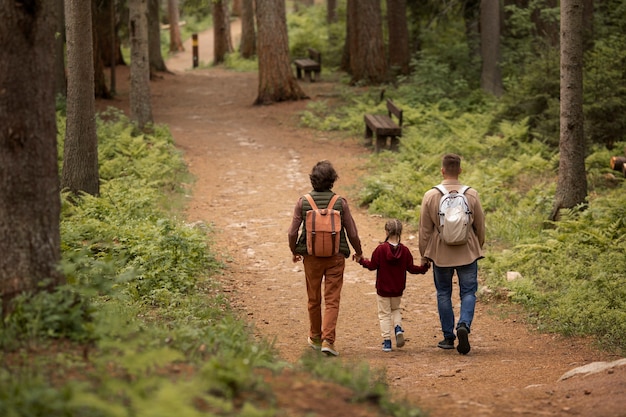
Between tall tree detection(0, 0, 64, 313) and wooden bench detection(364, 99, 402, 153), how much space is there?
1295 centimetres

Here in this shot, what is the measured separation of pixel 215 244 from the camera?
12.4m

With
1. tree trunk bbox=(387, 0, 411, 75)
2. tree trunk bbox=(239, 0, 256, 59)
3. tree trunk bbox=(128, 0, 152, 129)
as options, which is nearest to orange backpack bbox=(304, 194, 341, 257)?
tree trunk bbox=(128, 0, 152, 129)

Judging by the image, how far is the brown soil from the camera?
20.4 ft

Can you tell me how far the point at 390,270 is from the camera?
8.27 meters

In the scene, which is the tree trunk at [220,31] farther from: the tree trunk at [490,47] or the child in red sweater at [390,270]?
the child in red sweater at [390,270]

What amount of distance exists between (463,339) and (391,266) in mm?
991

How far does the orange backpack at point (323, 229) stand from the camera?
770cm

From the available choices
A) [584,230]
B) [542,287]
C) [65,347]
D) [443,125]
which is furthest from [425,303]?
[443,125]

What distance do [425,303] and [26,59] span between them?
6.12 m

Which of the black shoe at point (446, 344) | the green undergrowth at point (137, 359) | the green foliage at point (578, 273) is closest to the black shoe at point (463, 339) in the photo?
the black shoe at point (446, 344)

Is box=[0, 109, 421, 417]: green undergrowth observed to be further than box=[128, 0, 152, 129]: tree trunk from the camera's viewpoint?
No

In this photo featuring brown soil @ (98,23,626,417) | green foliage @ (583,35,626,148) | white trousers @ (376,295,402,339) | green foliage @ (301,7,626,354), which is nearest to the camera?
brown soil @ (98,23,626,417)

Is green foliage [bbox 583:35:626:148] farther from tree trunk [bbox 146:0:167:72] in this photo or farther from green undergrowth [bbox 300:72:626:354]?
tree trunk [bbox 146:0:167:72]

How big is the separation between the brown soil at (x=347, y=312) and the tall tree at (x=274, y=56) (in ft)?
6.50
